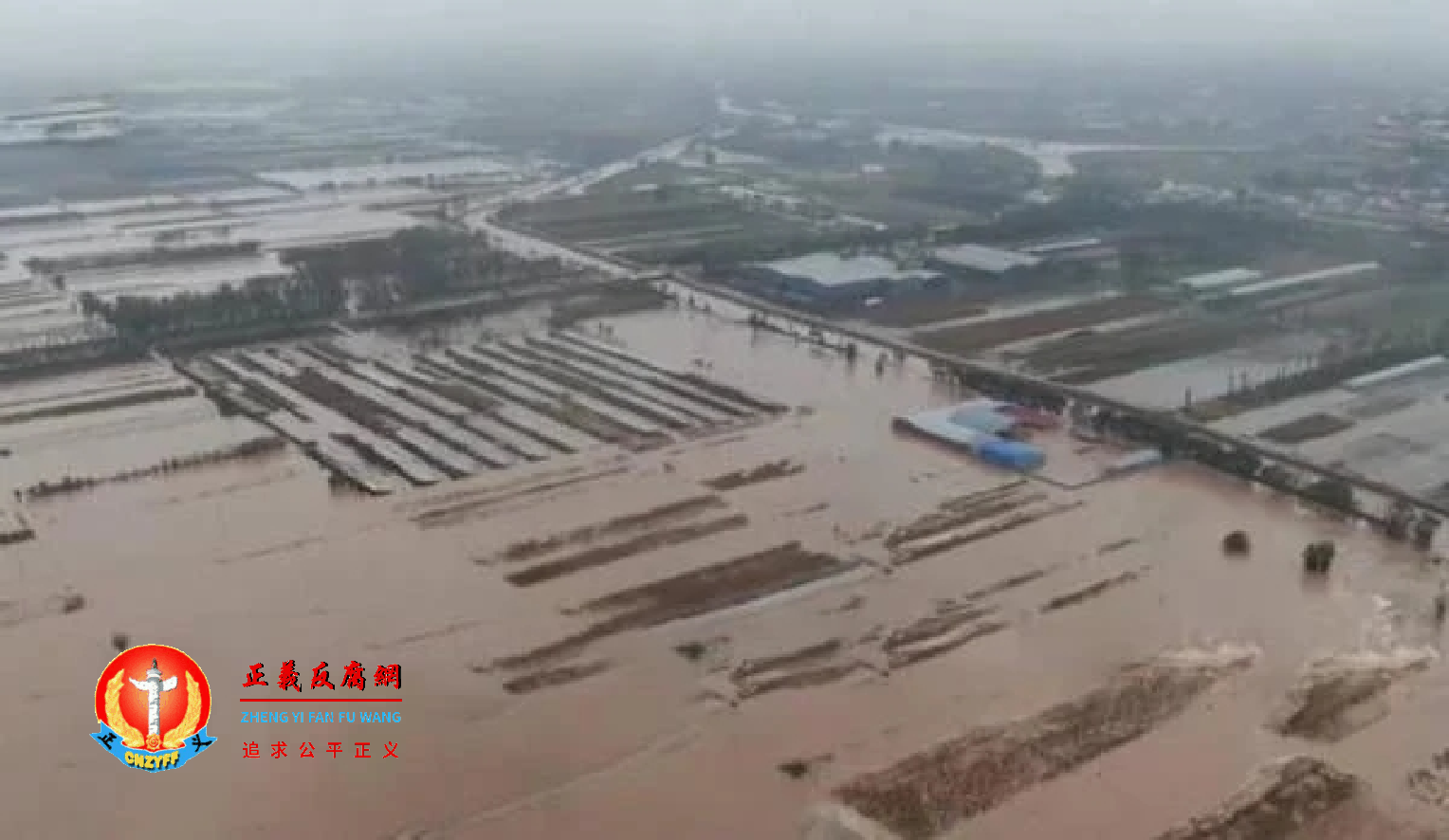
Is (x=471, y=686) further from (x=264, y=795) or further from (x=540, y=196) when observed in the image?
(x=540, y=196)

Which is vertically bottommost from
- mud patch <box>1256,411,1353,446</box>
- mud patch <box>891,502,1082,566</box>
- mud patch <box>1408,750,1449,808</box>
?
mud patch <box>1408,750,1449,808</box>

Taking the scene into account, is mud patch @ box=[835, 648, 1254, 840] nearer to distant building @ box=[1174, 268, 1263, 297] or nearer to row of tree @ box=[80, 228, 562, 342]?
distant building @ box=[1174, 268, 1263, 297]

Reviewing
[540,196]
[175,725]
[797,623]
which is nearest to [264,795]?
[175,725]

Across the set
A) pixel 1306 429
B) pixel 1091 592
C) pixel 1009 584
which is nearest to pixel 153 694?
pixel 1009 584

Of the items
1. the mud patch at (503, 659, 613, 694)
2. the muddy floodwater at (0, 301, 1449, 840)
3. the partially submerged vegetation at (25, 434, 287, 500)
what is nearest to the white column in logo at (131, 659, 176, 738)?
the muddy floodwater at (0, 301, 1449, 840)

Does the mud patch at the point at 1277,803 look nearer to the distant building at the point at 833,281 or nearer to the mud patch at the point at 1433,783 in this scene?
the mud patch at the point at 1433,783

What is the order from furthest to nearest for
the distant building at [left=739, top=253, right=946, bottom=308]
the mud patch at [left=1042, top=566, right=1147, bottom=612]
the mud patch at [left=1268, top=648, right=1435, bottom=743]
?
the distant building at [left=739, top=253, right=946, bottom=308], the mud patch at [left=1042, top=566, right=1147, bottom=612], the mud patch at [left=1268, top=648, right=1435, bottom=743]
